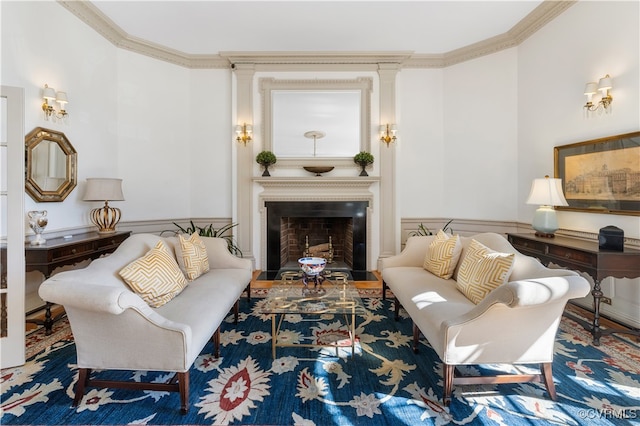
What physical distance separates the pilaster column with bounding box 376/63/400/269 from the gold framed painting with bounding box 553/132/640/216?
1.98 meters

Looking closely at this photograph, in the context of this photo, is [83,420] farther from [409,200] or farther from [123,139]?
[409,200]

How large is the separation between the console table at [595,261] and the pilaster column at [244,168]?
378cm

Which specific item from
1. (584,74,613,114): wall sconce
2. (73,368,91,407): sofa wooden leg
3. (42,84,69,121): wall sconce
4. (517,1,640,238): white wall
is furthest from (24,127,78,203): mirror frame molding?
(517,1,640,238): white wall

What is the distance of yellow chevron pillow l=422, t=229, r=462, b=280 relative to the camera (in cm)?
268

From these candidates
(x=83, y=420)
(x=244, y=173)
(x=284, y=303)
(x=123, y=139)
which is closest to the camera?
(x=83, y=420)

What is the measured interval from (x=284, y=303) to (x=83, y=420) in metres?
1.30

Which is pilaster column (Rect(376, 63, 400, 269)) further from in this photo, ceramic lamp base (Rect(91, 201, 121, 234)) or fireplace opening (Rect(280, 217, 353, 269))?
ceramic lamp base (Rect(91, 201, 121, 234))

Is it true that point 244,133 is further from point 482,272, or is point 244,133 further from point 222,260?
point 482,272

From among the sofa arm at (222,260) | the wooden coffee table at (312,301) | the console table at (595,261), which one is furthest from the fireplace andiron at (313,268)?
the console table at (595,261)

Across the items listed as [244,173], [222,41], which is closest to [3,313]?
[244,173]

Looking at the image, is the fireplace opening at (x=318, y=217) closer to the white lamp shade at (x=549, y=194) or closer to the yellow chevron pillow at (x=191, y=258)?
the yellow chevron pillow at (x=191, y=258)

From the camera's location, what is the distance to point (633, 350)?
229 cm

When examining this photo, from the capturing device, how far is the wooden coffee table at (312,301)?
2109 mm

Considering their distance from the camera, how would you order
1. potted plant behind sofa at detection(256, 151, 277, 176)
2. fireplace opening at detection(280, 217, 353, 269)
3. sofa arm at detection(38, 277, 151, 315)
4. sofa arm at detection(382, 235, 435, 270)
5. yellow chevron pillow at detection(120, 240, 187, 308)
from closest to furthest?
sofa arm at detection(38, 277, 151, 315)
yellow chevron pillow at detection(120, 240, 187, 308)
sofa arm at detection(382, 235, 435, 270)
potted plant behind sofa at detection(256, 151, 277, 176)
fireplace opening at detection(280, 217, 353, 269)
